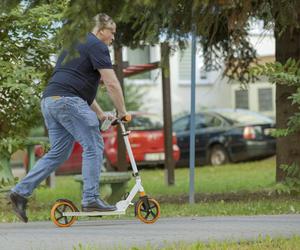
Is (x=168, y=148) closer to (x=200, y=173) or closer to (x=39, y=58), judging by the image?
(x=200, y=173)

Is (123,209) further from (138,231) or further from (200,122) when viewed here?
(200,122)

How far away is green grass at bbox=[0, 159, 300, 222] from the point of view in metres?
9.21

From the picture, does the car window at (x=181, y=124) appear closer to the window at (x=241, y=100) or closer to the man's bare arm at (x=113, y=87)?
the window at (x=241, y=100)

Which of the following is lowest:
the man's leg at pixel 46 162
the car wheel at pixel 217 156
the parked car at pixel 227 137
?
the car wheel at pixel 217 156

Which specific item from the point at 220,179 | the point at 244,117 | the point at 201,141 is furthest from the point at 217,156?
the point at 220,179

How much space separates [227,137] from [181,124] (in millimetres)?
1495

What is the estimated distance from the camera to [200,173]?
20.1m

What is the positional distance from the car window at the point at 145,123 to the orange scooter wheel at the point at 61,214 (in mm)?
14609

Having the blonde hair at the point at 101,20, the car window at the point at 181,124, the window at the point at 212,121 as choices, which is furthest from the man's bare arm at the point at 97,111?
the car window at the point at 181,124

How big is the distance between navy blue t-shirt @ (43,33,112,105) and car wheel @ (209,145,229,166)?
15.4 m

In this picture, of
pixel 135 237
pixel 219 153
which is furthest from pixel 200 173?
pixel 135 237

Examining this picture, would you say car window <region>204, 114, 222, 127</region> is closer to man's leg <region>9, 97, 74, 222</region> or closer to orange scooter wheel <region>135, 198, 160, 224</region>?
Result: orange scooter wheel <region>135, 198, 160, 224</region>

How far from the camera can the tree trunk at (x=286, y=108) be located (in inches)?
441

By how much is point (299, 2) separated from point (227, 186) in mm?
8582
